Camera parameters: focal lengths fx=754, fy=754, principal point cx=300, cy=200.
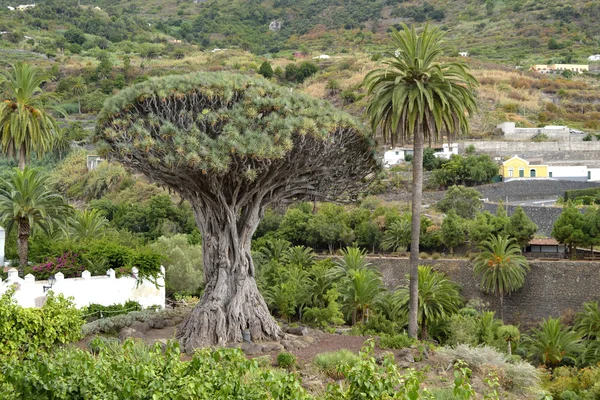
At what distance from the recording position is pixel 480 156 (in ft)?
178

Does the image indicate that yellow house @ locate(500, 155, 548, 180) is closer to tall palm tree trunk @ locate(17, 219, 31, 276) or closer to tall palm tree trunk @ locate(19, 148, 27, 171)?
tall palm tree trunk @ locate(19, 148, 27, 171)

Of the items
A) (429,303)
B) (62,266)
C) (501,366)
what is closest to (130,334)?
(62,266)

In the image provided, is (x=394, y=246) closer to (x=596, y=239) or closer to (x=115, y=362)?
(x=596, y=239)

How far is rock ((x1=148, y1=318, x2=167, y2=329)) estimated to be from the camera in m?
21.1

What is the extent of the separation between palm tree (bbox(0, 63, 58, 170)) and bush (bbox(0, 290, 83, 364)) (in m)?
12.0

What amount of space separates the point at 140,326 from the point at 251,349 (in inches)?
163

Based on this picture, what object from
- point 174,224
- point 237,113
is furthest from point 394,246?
point 237,113

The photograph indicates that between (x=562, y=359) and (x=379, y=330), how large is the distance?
22.2 ft

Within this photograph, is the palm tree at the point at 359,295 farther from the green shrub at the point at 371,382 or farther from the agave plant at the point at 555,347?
the green shrub at the point at 371,382

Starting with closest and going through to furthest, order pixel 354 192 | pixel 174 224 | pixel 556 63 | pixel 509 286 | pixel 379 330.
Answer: pixel 354 192 → pixel 379 330 → pixel 509 286 → pixel 174 224 → pixel 556 63

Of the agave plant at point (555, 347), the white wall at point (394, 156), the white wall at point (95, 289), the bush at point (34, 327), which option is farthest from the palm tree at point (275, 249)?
the bush at point (34, 327)

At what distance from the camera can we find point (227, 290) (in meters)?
19.1

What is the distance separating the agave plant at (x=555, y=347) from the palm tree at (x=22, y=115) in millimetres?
19052

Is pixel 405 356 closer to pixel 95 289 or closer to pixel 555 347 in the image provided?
pixel 555 347
